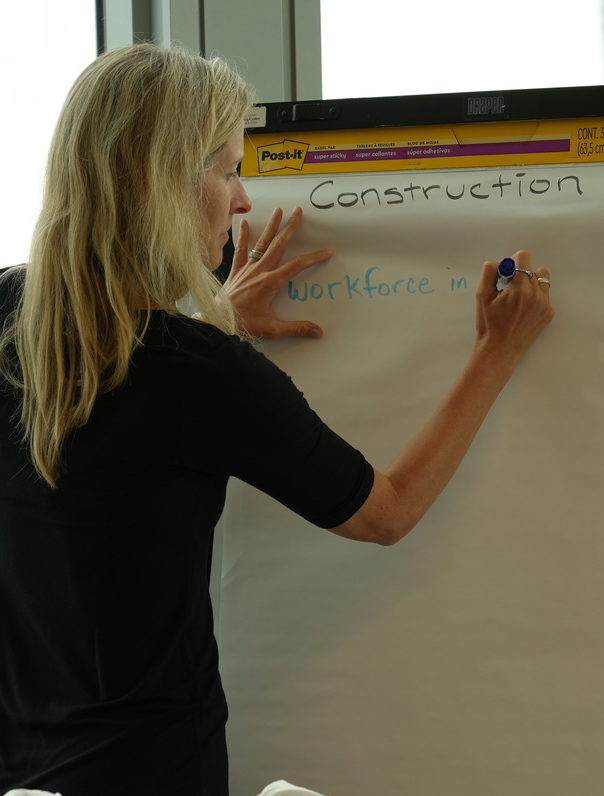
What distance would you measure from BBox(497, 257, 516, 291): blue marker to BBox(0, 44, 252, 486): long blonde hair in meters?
0.42

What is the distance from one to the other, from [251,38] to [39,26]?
0.46m

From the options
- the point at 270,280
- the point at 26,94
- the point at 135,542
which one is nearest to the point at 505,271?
the point at 270,280

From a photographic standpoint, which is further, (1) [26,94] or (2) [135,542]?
(1) [26,94]

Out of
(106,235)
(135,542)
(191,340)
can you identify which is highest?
(106,235)

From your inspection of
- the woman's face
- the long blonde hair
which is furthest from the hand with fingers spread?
the long blonde hair

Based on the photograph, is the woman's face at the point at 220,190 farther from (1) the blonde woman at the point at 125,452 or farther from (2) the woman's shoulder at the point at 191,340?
(2) the woman's shoulder at the point at 191,340

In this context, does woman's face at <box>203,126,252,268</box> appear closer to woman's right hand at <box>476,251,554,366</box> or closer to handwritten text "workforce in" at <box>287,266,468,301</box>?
handwritten text "workforce in" at <box>287,266,468,301</box>

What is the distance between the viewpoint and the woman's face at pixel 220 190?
1.05 m

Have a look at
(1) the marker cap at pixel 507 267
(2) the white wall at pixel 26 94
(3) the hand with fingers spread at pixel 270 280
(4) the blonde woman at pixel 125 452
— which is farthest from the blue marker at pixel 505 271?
(2) the white wall at pixel 26 94

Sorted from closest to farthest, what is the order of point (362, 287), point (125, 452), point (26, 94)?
1. point (125, 452)
2. point (362, 287)
3. point (26, 94)

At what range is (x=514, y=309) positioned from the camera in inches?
46.5

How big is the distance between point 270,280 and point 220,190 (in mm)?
227

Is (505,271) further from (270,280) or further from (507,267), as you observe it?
(270,280)

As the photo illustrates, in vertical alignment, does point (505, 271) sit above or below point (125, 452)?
above
